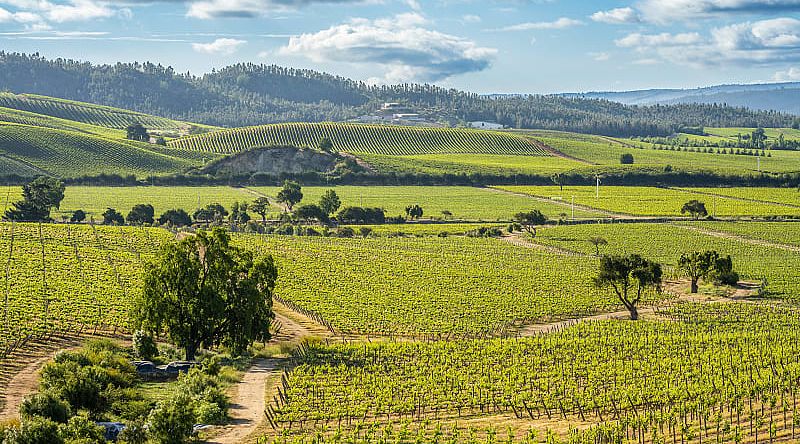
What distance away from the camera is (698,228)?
13325 cm

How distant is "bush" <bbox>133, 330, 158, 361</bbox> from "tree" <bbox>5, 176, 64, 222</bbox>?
81500 millimetres

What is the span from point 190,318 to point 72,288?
22.4 m

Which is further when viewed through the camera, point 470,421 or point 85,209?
point 85,209

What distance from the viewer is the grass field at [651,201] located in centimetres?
15238

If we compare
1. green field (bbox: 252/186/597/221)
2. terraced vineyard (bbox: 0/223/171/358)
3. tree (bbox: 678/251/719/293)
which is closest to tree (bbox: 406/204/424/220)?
green field (bbox: 252/186/597/221)

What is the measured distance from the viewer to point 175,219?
439 ft

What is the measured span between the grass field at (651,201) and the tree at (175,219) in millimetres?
68972

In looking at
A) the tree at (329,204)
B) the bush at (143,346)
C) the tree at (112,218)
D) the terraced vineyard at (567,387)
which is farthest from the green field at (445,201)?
the bush at (143,346)

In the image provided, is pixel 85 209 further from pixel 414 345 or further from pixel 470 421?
pixel 470 421

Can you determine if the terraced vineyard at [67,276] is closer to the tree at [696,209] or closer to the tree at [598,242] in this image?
the tree at [598,242]

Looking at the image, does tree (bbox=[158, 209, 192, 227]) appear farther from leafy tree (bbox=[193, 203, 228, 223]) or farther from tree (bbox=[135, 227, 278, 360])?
tree (bbox=[135, 227, 278, 360])

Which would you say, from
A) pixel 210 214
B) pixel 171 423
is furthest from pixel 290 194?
pixel 171 423

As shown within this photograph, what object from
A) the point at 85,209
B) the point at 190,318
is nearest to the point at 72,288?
the point at 190,318

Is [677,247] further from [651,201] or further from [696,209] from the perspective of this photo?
[651,201]
